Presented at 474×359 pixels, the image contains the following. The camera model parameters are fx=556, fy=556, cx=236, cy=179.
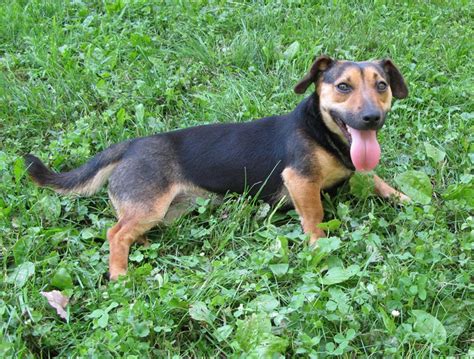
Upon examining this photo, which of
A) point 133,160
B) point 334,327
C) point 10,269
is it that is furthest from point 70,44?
point 334,327

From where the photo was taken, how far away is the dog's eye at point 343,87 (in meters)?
3.99

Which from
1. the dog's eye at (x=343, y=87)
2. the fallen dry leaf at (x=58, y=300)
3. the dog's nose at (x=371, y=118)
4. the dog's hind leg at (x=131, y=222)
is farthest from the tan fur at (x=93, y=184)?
the dog's nose at (x=371, y=118)

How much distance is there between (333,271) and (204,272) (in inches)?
34.6

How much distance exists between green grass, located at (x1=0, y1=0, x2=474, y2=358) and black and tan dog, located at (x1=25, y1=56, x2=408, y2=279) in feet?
0.50

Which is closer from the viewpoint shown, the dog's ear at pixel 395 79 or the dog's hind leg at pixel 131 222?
the dog's hind leg at pixel 131 222

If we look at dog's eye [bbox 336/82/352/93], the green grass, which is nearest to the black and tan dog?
dog's eye [bbox 336/82/352/93]

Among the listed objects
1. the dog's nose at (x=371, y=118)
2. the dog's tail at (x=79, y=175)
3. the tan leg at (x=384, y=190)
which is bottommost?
the tan leg at (x=384, y=190)

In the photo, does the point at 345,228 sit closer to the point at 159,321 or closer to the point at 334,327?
the point at 334,327

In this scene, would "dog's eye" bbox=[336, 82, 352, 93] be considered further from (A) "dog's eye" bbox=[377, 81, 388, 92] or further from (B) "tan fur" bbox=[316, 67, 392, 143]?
(A) "dog's eye" bbox=[377, 81, 388, 92]

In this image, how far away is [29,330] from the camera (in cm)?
320

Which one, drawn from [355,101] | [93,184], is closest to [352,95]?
[355,101]

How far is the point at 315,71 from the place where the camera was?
167 inches

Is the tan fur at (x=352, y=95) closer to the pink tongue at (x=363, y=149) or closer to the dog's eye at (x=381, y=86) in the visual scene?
the dog's eye at (x=381, y=86)

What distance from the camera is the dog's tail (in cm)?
443
